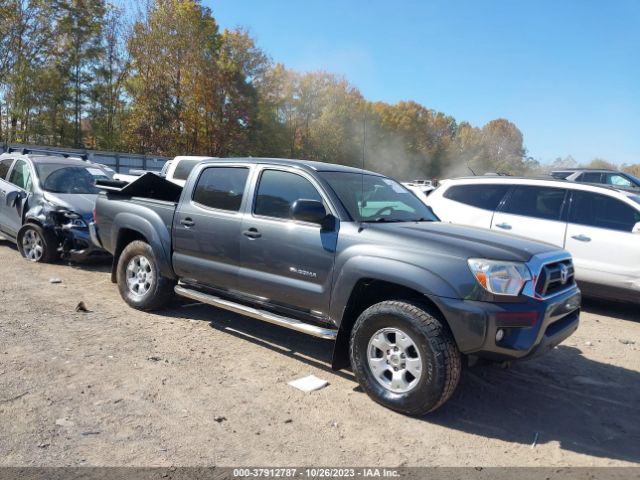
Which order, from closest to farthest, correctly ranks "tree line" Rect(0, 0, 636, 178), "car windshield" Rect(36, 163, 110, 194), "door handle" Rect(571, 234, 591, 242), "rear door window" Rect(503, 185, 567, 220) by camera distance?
"door handle" Rect(571, 234, 591, 242) < "rear door window" Rect(503, 185, 567, 220) < "car windshield" Rect(36, 163, 110, 194) < "tree line" Rect(0, 0, 636, 178)

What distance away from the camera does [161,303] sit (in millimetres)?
5766

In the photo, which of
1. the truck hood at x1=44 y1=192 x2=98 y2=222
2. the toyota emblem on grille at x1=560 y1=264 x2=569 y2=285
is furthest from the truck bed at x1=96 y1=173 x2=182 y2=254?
the toyota emblem on grille at x1=560 y1=264 x2=569 y2=285

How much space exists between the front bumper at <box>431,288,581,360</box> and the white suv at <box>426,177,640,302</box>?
3.83m

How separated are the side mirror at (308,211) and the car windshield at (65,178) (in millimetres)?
5740

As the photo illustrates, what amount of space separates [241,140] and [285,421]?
38.7 metres

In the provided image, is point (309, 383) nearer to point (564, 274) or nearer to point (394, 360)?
point (394, 360)

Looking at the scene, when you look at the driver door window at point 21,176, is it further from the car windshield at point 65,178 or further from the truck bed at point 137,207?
the truck bed at point 137,207

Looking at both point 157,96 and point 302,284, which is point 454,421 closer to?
point 302,284

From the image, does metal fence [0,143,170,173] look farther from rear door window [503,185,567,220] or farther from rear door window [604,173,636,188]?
rear door window [604,173,636,188]

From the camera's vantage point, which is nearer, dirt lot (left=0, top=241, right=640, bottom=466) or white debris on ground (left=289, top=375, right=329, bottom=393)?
dirt lot (left=0, top=241, right=640, bottom=466)

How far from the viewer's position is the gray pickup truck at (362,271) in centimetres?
349

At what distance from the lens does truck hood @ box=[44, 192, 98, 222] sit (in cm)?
808

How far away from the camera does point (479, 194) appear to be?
26.5 feet

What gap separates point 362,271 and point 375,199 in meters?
1.09
